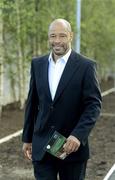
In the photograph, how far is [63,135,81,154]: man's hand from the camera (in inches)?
174

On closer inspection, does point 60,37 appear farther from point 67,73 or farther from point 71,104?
point 71,104

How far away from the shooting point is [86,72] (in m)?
4.57

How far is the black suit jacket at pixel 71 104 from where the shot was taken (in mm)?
4555

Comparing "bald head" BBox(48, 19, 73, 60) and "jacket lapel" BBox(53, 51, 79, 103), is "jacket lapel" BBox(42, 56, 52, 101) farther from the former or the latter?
"bald head" BBox(48, 19, 73, 60)

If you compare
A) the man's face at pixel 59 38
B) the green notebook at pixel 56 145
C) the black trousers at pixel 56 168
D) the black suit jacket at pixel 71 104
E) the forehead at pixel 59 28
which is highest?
the forehead at pixel 59 28

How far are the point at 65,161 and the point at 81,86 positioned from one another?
1.98 ft

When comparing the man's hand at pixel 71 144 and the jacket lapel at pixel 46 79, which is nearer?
the man's hand at pixel 71 144

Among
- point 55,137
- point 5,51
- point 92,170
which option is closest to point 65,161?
point 55,137

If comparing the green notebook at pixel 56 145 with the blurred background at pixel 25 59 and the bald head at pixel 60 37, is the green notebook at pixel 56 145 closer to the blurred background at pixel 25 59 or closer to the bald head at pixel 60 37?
the bald head at pixel 60 37

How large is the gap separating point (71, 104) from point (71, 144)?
346 millimetres

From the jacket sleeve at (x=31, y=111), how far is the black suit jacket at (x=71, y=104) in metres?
0.10

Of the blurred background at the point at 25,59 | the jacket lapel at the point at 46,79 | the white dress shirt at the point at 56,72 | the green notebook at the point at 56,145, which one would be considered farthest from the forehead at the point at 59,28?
the blurred background at the point at 25,59

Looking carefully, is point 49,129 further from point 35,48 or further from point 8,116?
point 35,48

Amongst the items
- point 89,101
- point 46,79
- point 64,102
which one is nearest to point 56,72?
point 46,79
